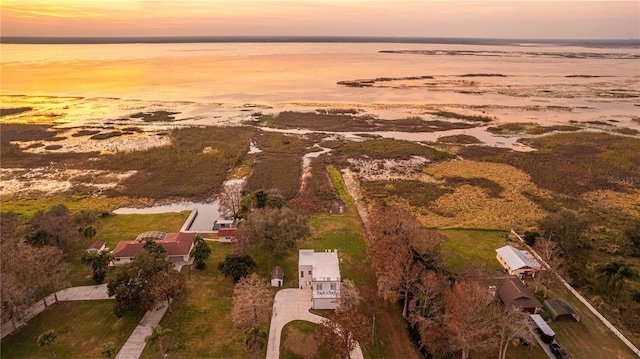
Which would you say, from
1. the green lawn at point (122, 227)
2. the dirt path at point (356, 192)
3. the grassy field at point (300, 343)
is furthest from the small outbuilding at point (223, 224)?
the grassy field at point (300, 343)

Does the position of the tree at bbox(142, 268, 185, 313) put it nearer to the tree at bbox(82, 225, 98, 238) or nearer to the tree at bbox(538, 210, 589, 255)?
the tree at bbox(82, 225, 98, 238)

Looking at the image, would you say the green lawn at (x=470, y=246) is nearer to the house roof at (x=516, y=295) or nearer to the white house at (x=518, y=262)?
the white house at (x=518, y=262)

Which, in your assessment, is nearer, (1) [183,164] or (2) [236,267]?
(2) [236,267]

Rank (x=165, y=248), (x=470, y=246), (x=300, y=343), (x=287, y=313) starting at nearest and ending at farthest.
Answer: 1. (x=300, y=343)
2. (x=287, y=313)
3. (x=165, y=248)
4. (x=470, y=246)

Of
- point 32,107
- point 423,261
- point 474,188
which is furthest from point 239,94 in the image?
point 423,261

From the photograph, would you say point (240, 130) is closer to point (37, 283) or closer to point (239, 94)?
point (239, 94)

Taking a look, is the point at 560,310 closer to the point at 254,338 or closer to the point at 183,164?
the point at 254,338

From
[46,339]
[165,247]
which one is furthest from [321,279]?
[46,339]

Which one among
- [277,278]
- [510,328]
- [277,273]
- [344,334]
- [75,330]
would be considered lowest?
[75,330]
